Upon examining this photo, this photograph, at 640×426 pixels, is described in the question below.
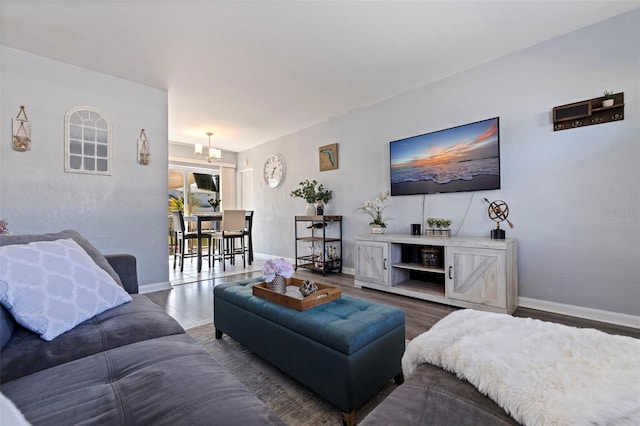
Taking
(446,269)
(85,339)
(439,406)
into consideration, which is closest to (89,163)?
(85,339)

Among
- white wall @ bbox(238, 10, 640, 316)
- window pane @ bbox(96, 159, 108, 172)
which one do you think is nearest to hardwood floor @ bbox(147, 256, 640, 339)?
white wall @ bbox(238, 10, 640, 316)

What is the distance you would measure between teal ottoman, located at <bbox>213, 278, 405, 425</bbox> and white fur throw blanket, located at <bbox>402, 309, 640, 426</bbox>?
1.09ft

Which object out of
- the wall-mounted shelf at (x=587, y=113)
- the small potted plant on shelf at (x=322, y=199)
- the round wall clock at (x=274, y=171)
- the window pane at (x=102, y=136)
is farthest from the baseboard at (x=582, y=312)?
the window pane at (x=102, y=136)

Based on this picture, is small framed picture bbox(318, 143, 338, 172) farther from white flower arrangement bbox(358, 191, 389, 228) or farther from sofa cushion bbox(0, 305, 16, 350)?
sofa cushion bbox(0, 305, 16, 350)

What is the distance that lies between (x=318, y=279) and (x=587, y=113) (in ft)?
10.9

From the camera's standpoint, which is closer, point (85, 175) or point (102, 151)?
point (85, 175)

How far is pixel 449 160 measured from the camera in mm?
3172

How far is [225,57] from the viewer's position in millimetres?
2826

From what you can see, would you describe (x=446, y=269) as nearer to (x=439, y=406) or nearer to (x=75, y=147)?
(x=439, y=406)

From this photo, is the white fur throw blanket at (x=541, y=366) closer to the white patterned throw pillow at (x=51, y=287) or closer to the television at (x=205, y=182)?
the white patterned throw pillow at (x=51, y=287)

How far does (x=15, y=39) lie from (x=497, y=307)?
5.05m

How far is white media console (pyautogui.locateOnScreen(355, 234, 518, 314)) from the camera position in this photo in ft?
8.00

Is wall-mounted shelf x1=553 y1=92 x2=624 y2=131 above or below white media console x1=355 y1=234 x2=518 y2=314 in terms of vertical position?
above

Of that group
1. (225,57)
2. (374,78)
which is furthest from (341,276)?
(225,57)
